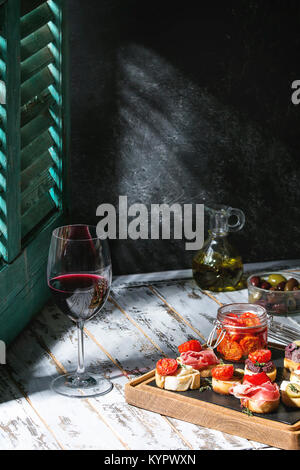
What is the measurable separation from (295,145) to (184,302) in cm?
59

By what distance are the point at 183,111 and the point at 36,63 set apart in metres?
0.47

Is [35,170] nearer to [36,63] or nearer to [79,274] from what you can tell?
[36,63]

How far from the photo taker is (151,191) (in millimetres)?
1897

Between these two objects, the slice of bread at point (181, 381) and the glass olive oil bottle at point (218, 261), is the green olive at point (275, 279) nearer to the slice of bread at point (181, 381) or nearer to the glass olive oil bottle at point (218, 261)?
the glass olive oil bottle at point (218, 261)

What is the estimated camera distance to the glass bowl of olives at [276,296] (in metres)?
1.62

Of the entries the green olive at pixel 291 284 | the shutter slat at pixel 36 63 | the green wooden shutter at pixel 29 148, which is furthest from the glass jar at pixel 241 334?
the shutter slat at pixel 36 63

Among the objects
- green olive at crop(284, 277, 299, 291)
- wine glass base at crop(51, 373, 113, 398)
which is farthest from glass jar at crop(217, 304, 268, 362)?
green olive at crop(284, 277, 299, 291)

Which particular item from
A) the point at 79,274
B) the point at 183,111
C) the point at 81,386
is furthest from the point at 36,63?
the point at 81,386

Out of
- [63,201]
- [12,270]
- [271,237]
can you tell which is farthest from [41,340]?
[271,237]

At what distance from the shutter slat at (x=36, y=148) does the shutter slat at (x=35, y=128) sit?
0.01m

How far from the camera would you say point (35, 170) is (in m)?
1.58

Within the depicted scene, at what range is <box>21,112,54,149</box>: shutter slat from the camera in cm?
152
